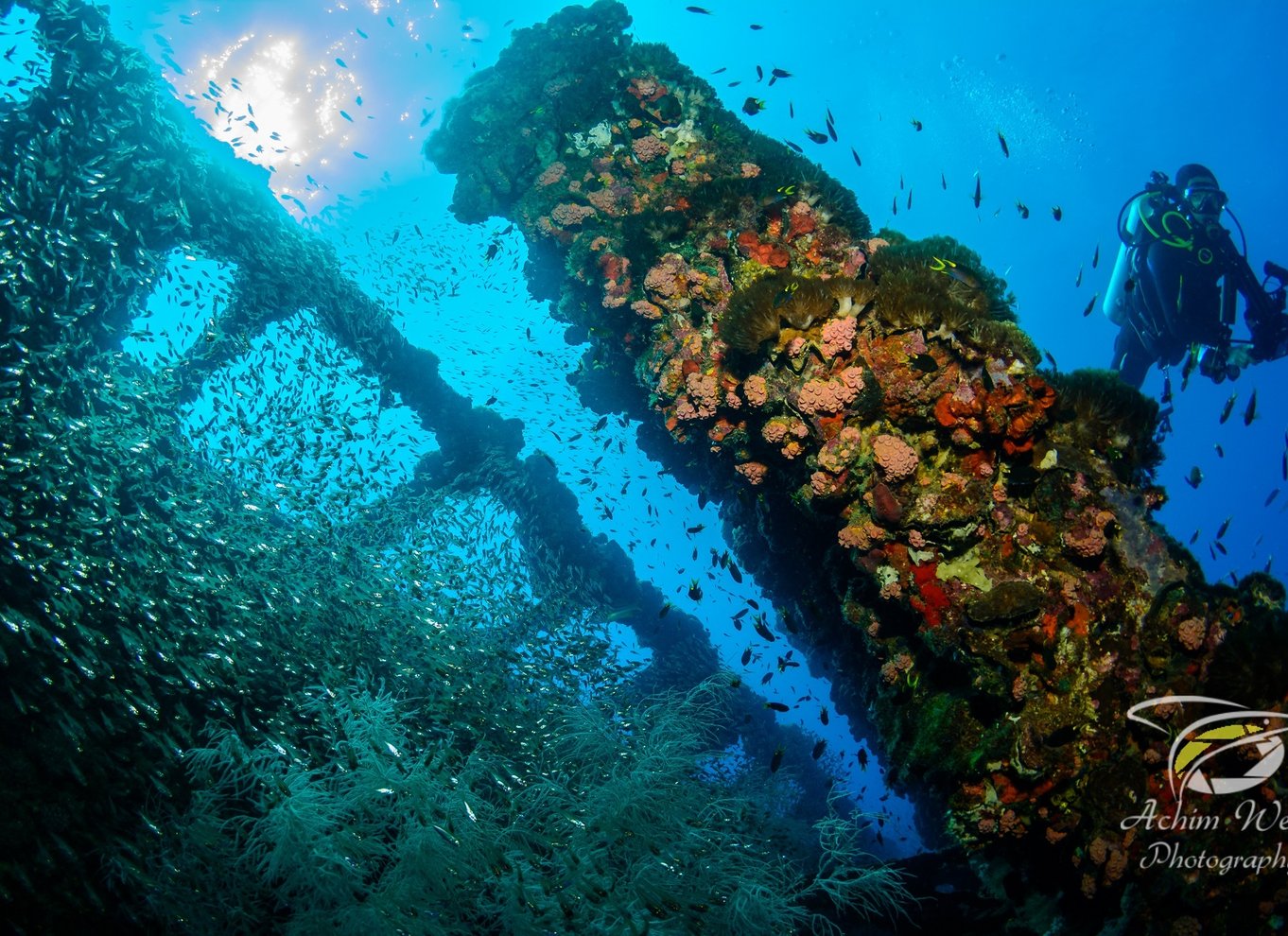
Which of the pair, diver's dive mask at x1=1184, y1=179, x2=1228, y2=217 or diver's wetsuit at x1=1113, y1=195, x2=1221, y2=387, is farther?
diver's dive mask at x1=1184, y1=179, x2=1228, y2=217

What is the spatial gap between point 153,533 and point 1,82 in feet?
26.2

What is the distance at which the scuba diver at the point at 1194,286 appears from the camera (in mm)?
10672

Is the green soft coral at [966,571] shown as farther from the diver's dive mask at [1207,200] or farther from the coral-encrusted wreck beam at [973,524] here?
the diver's dive mask at [1207,200]

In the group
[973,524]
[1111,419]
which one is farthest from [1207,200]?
[973,524]

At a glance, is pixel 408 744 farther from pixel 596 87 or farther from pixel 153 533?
pixel 596 87

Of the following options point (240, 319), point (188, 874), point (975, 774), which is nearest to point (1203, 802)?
point (975, 774)

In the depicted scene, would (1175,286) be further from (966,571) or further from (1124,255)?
(966,571)

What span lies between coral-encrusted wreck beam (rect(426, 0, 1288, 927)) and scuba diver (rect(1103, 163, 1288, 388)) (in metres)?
8.52

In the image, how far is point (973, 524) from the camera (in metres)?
4.55

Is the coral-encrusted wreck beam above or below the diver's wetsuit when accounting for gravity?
below

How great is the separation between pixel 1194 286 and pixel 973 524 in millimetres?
11230

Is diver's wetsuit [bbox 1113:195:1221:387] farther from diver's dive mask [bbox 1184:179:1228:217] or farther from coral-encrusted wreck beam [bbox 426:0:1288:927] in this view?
coral-encrusted wreck beam [bbox 426:0:1288:927]

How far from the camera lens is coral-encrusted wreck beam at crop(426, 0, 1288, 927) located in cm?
404

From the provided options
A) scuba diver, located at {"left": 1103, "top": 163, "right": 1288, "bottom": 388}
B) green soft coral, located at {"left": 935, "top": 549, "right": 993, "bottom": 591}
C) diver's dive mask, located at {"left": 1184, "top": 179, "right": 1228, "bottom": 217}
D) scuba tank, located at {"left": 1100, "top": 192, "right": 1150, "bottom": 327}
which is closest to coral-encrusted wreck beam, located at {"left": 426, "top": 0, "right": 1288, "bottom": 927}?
green soft coral, located at {"left": 935, "top": 549, "right": 993, "bottom": 591}
